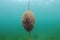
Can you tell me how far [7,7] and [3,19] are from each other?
187mm

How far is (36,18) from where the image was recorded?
59.5 inches

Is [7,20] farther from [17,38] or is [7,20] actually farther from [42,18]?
[42,18]

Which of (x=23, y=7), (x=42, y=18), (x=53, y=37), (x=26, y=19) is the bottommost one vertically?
(x=53, y=37)

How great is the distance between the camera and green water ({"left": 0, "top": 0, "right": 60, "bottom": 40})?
5.01 feet

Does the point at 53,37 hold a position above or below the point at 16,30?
below

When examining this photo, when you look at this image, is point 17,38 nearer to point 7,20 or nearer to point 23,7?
point 7,20

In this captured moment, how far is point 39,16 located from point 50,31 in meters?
0.27

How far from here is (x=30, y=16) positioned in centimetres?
124

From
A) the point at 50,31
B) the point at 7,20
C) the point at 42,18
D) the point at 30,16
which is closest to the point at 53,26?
the point at 50,31

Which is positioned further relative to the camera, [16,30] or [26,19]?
[16,30]

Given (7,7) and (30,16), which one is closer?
(30,16)

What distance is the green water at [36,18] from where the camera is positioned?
153 cm

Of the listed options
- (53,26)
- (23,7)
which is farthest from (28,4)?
(53,26)

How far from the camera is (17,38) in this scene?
157 cm
